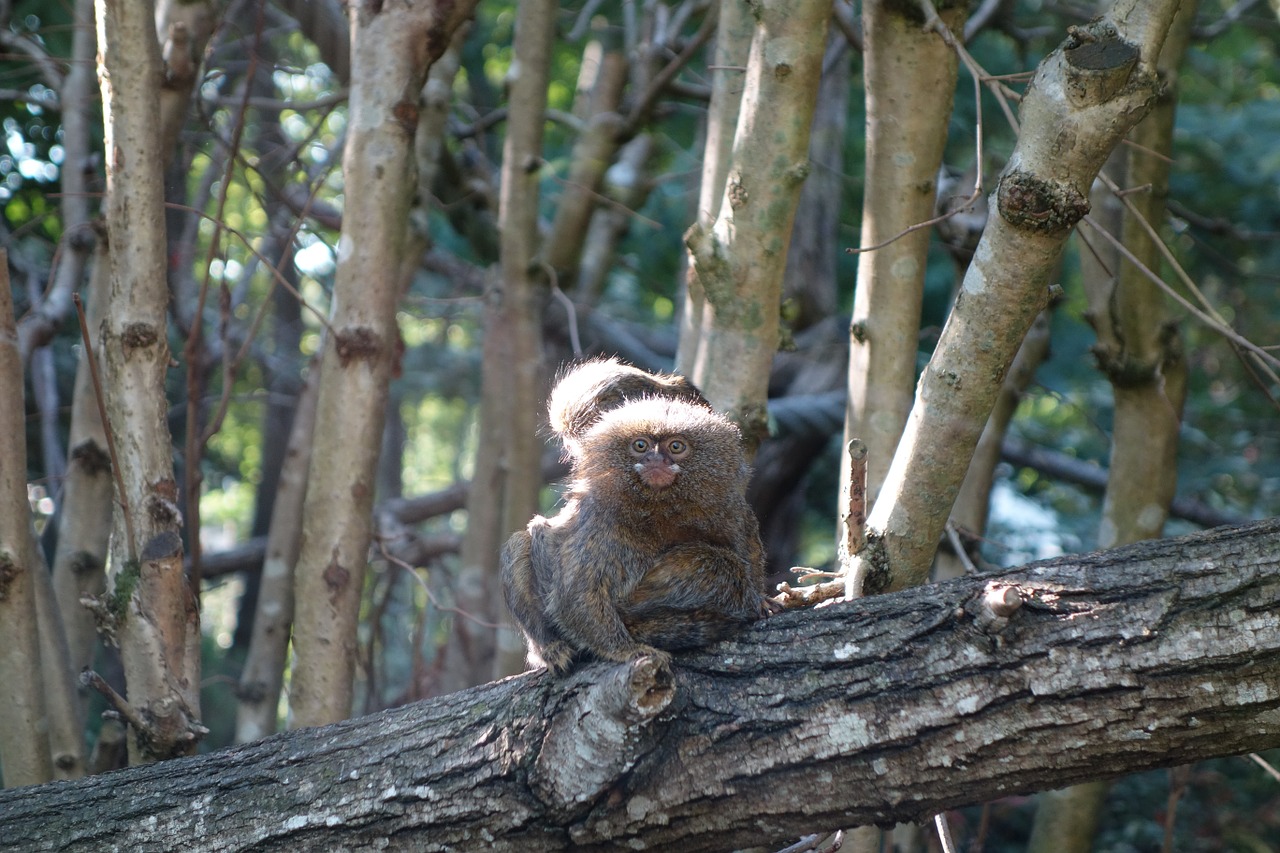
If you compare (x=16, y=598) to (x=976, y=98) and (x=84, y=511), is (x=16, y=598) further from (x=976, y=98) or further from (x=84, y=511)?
(x=976, y=98)

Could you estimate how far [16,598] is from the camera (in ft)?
11.3

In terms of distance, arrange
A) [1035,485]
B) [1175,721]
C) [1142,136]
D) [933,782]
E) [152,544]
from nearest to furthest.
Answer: [1175,721] → [933,782] → [152,544] → [1142,136] → [1035,485]

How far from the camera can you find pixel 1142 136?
205 inches

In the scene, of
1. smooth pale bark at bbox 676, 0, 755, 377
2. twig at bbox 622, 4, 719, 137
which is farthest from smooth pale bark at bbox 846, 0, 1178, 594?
twig at bbox 622, 4, 719, 137

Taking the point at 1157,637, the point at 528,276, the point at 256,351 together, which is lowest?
the point at 1157,637

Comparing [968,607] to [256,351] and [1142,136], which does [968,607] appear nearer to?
[1142,136]

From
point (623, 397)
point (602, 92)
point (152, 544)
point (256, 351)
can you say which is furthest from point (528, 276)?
point (256, 351)

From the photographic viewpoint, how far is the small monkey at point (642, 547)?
122 inches

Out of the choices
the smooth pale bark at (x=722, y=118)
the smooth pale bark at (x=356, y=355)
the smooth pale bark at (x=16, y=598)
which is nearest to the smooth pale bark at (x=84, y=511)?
the smooth pale bark at (x=16, y=598)

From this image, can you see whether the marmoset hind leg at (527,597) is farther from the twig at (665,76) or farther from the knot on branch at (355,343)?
the twig at (665,76)

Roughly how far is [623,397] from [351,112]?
4.59 feet

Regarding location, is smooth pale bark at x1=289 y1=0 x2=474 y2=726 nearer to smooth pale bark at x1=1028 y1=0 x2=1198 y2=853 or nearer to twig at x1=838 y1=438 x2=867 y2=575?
twig at x1=838 y1=438 x2=867 y2=575

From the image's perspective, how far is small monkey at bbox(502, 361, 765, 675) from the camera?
311 centimetres

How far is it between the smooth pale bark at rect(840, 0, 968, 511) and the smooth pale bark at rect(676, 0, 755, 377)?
2.20 ft
